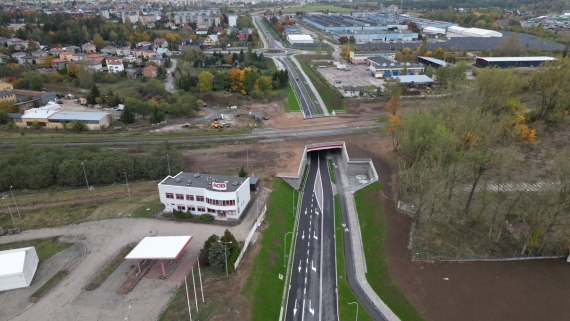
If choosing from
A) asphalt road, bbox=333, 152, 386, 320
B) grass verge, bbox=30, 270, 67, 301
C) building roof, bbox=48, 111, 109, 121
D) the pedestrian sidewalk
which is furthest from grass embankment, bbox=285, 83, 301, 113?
grass verge, bbox=30, 270, 67, 301

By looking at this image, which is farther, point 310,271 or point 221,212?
point 221,212

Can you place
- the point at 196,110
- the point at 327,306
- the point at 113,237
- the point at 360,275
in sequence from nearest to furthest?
1. the point at 327,306
2. the point at 360,275
3. the point at 113,237
4. the point at 196,110

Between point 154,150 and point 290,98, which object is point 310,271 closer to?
point 154,150

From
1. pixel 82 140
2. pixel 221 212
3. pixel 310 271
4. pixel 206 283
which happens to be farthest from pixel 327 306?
pixel 82 140

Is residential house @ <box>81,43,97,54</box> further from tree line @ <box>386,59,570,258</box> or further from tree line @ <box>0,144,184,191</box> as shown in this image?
tree line @ <box>386,59,570,258</box>

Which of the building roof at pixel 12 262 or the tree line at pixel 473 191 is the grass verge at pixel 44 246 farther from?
the tree line at pixel 473 191
